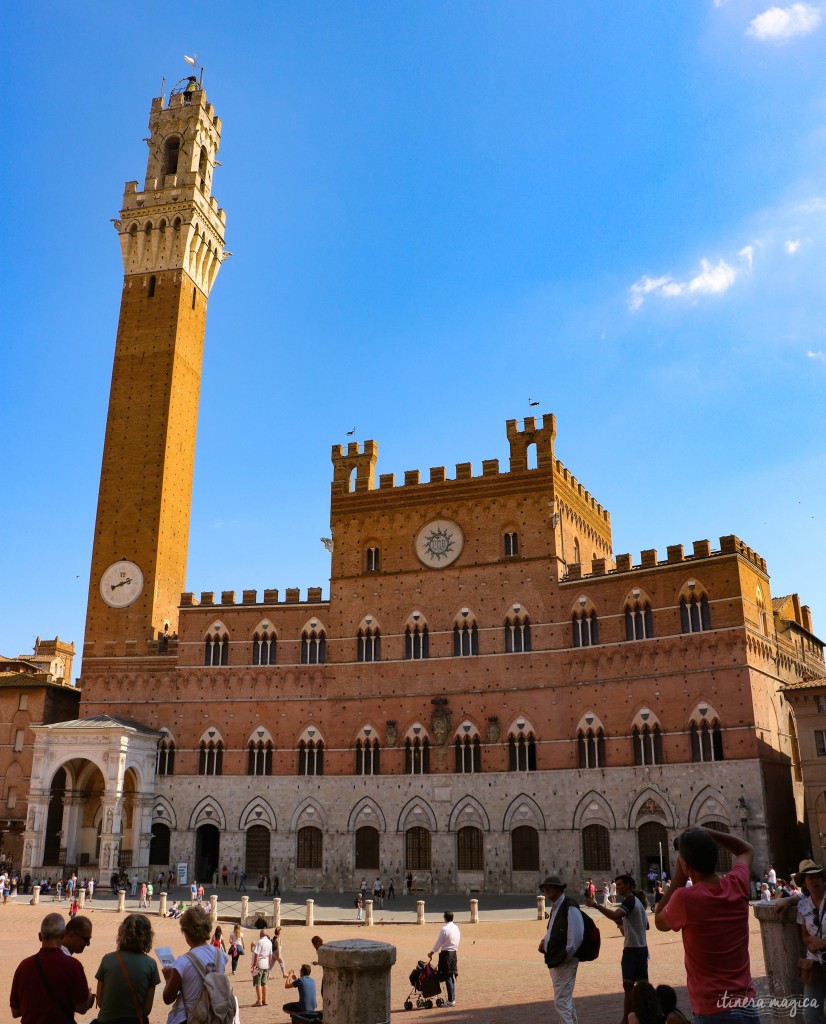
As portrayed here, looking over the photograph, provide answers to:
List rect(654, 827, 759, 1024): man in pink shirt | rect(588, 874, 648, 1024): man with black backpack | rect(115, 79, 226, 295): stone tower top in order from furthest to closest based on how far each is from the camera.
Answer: rect(115, 79, 226, 295): stone tower top, rect(588, 874, 648, 1024): man with black backpack, rect(654, 827, 759, 1024): man in pink shirt

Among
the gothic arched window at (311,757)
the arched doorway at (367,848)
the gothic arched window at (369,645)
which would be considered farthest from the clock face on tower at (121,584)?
the arched doorway at (367,848)

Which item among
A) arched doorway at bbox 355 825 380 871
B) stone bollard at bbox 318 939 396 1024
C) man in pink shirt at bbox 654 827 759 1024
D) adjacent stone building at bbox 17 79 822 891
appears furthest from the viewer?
arched doorway at bbox 355 825 380 871

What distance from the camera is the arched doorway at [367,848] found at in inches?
1511

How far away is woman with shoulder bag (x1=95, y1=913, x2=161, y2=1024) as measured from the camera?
593 centimetres

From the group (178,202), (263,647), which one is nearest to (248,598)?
(263,647)

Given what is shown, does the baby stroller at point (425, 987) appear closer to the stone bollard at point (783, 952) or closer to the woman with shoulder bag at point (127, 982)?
the stone bollard at point (783, 952)

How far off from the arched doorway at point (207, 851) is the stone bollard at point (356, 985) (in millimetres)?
36654

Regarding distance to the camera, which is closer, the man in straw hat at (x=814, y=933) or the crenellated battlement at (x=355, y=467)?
the man in straw hat at (x=814, y=933)

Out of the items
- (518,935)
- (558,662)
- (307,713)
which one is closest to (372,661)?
(307,713)

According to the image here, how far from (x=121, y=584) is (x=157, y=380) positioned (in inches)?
441

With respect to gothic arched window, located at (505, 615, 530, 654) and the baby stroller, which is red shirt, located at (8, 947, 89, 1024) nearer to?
the baby stroller

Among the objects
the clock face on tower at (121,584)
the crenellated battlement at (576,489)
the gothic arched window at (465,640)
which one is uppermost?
the crenellated battlement at (576,489)

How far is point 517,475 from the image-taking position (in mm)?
40812

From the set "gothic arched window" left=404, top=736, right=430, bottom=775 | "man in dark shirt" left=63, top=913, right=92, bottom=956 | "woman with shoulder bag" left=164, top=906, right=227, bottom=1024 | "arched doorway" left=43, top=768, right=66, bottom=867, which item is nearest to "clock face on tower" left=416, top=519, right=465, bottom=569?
"gothic arched window" left=404, top=736, right=430, bottom=775
